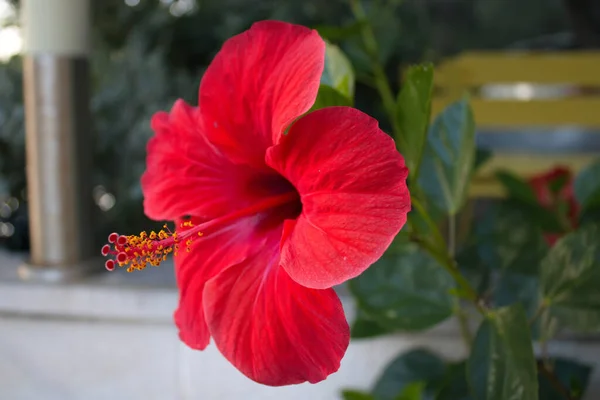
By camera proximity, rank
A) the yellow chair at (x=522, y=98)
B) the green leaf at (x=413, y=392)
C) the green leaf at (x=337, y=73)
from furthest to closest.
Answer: the yellow chair at (x=522, y=98), the green leaf at (x=413, y=392), the green leaf at (x=337, y=73)

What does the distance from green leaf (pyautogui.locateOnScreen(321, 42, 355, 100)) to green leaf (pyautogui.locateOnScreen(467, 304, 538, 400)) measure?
0.17 meters

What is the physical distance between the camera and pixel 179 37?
1.19m

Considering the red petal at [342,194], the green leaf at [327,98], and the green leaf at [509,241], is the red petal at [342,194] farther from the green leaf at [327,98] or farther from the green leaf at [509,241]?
the green leaf at [509,241]

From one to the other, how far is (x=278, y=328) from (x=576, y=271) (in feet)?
0.79

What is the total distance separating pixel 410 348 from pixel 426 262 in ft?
0.68

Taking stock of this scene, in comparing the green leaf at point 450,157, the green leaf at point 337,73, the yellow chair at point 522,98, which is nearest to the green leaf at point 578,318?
the green leaf at point 450,157

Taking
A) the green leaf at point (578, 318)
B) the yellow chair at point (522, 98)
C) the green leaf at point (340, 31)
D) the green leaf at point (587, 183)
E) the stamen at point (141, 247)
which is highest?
the green leaf at point (340, 31)

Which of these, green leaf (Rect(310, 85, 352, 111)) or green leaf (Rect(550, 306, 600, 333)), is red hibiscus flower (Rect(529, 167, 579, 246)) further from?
green leaf (Rect(310, 85, 352, 111))

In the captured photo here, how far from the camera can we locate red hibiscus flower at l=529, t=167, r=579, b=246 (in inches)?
24.2

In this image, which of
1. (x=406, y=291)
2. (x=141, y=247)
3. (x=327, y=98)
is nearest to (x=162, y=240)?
(x=141, y=247)

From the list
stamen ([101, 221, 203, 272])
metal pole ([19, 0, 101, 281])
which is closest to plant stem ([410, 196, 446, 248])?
stamen ([101, 221, 203, 272])

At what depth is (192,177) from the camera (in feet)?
1.22

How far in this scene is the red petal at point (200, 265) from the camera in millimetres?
340

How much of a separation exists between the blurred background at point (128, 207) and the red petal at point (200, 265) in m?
0.26
